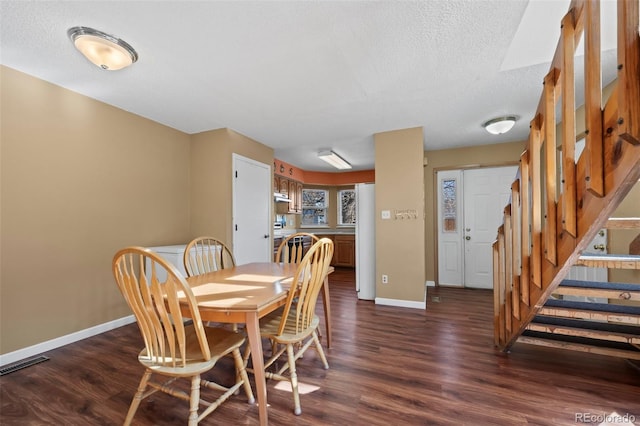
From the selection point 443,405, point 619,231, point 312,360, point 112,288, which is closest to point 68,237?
point 112,288

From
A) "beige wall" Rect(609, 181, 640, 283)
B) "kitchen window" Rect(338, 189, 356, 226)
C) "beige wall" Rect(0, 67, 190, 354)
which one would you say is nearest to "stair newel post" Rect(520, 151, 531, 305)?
"beige wall" Rect(609, 181, 640, 283)

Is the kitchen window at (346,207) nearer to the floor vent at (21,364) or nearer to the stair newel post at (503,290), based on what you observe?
the stair newel post at (503,290)

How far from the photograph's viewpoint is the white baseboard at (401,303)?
351 centimetres

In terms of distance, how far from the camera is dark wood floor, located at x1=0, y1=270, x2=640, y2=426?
155cm

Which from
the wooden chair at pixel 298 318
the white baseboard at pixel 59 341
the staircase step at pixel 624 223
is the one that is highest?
the staircase step at pixel 624 223

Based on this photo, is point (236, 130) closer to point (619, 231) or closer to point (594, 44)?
point (594, 44)

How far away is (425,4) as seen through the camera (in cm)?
160

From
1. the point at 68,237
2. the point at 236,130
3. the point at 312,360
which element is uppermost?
the point at 236,130

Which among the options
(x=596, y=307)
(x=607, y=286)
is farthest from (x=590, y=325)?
(x=607, y=286)

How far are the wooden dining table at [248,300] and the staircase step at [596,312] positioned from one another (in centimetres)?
181

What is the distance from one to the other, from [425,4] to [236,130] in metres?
2.79

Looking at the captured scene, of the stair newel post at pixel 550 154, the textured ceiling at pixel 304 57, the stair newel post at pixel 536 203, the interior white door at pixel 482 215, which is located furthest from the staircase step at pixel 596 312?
the interior white door at pixel 482 215

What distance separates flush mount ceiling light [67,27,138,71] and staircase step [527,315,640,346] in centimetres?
359

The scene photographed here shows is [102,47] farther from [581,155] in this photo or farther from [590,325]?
[590,325]
